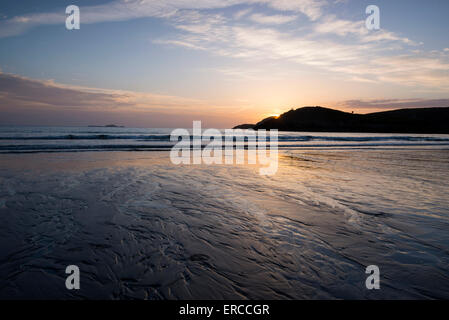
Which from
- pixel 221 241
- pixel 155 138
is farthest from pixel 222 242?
pixel 155 138

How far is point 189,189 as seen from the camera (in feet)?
22.0

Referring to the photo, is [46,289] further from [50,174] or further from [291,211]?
[50,174]

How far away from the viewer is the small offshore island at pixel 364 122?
72.8 m

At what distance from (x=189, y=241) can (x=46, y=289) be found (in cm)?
170

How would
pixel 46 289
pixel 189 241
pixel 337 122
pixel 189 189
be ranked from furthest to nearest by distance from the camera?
1. pixel 337 122
2. pixel 189 189
3. pixel 189 241
4. pixel 46 289

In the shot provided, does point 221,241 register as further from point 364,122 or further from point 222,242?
point 364,122

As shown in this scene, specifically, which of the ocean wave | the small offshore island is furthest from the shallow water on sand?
the small offshore island

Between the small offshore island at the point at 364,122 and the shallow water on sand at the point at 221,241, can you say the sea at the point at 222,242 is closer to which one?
the shallow water on sand at the point at 221,241

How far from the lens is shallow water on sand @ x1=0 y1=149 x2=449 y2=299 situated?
93.7 inches

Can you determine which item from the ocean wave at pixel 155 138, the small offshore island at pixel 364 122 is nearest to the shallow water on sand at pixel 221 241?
the ocean wave at pixel 155 138

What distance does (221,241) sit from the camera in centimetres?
345
